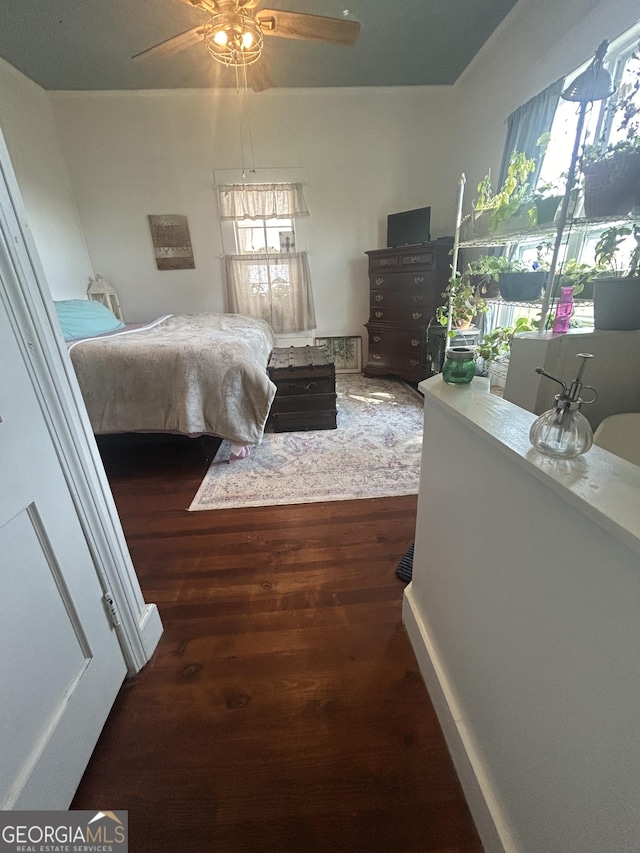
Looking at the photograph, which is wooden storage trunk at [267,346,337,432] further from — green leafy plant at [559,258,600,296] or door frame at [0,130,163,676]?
door frame at [0,130,163,676]

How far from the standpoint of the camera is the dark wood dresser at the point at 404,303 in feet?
10.2

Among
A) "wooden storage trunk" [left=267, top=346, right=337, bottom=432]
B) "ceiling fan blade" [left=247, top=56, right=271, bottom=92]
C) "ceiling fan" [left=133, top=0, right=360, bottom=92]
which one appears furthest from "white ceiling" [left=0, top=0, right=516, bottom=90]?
"wooden storage trunk" [left=267, top=346, right=337, bottom=432]

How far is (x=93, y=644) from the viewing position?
879 mm

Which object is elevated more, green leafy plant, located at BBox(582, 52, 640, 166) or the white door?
green leafy plant, located at BBox(582, 52, 640, 166)

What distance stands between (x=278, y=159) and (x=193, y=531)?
3791 mm

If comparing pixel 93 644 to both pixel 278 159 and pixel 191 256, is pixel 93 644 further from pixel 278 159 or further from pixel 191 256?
pixel 278 159

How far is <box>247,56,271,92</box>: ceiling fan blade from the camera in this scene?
2.13 m

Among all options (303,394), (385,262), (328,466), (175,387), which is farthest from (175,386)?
(385,262)

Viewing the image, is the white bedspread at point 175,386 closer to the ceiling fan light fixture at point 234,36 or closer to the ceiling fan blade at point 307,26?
the ceiling fan light fixture at point 234,36

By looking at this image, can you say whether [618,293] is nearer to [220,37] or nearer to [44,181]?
[220,37]

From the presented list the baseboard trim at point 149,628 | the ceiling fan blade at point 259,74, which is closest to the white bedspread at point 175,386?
the baseboard trim at point 149,628

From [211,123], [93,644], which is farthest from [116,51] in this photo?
[93,644]

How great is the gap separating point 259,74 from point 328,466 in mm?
2583

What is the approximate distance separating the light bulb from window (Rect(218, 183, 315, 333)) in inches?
73.2
